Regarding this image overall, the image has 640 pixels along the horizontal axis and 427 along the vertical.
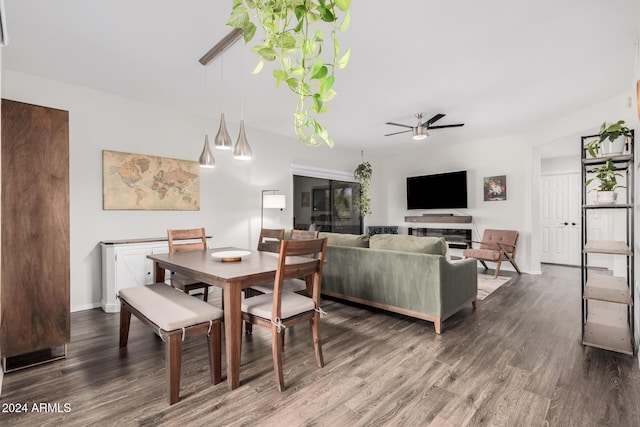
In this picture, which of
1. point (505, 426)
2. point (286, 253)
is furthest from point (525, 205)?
point (286, 253)

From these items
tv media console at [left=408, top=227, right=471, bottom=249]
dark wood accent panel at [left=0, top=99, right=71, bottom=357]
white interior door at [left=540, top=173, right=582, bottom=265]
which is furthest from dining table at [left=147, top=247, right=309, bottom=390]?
white interior door at [left=540, top=173, right=582, bottom=265]

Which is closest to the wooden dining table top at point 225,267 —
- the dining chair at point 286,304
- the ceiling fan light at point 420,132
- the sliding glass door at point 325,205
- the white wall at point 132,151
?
the dining chair at point 286,304

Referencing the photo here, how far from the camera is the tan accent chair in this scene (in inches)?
201

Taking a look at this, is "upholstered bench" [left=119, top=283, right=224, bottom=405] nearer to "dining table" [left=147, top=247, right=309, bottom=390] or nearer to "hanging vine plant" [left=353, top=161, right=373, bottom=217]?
"dining table" [left=147, top=247, right=309, bottom=390]

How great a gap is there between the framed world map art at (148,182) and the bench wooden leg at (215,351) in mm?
2615

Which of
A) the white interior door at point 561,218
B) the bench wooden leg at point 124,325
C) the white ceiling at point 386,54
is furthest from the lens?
the white interior door at point 561,218

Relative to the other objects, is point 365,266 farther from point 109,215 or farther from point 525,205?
point 525,205

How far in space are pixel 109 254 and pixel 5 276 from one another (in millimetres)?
A: 1359

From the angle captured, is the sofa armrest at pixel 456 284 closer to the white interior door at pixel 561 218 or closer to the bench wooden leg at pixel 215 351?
the bench wooden leg at pixel 215 351

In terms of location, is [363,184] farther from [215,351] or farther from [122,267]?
[215,351]

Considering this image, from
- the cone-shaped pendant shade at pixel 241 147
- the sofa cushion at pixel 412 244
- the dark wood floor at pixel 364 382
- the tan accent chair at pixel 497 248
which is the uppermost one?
the cone-shaped pendant shade at pixel 241 147

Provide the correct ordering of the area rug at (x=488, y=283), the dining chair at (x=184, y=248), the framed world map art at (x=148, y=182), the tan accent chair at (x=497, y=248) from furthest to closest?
the tan accent chair at (x=497, y=248) < the area rug at (x=488, y=283) < the framed world map art at (x=148, y=182) < the dining chair at (x=184, y=248)

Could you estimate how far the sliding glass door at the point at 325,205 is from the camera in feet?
19.8

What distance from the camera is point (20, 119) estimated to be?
7.04ft
